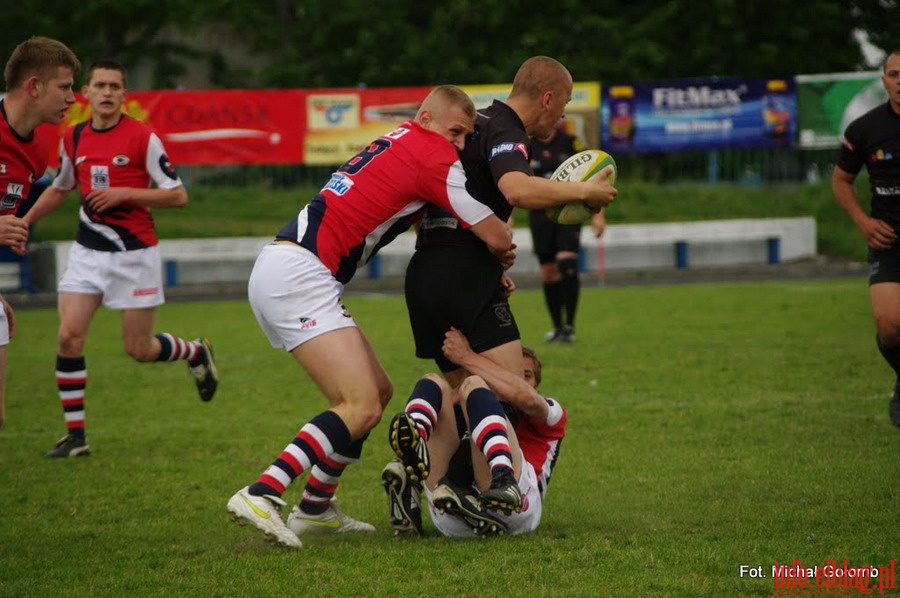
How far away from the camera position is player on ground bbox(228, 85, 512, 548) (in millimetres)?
5957

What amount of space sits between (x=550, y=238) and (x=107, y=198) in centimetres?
649

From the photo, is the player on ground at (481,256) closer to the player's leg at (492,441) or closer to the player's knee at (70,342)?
the player's leg at (492,441)

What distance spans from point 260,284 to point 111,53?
3598cm

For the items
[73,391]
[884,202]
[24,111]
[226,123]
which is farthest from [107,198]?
[226,123]

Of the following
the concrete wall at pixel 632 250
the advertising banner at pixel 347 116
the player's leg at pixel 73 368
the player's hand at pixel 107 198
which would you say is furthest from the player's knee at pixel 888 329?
the advertising banner at pixel 347 116

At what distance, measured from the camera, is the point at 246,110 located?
1048 inches

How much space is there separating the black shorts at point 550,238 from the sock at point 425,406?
7969 millimetres

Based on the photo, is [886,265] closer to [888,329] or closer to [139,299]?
[888,329]

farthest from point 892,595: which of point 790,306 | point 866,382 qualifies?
point 790,306

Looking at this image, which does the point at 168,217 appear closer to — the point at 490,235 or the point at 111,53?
the point at 111,53

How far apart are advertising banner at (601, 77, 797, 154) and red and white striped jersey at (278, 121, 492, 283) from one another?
21.5 meters

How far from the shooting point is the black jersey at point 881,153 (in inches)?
337

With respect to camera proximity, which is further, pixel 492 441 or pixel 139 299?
pixel 139 299

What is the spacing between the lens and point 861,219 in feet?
28.7
